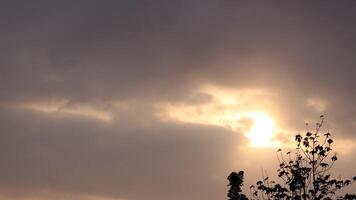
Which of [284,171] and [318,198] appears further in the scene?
[284,171]

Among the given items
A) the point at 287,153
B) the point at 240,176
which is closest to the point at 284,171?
the point at 287,153

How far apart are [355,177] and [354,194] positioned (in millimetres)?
1134

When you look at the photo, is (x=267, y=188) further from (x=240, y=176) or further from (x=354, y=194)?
(x=240, y=176)

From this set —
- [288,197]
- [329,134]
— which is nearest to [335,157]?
[329,134]

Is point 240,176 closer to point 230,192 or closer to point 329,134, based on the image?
point 230,192

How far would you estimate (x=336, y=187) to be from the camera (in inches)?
1447

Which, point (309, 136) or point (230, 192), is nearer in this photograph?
point (309, 136)

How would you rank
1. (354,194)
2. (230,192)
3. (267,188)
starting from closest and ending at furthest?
(354,194)
(267,188)
(230,192)

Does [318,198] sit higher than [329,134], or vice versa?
[329,134]

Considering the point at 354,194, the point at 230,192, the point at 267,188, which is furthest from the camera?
the point at 230,192

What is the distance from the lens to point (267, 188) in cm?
3925

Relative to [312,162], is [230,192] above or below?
above

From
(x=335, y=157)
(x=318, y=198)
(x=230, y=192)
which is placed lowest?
(x=318, y=198)

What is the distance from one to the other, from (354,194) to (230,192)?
3586 centimetres
